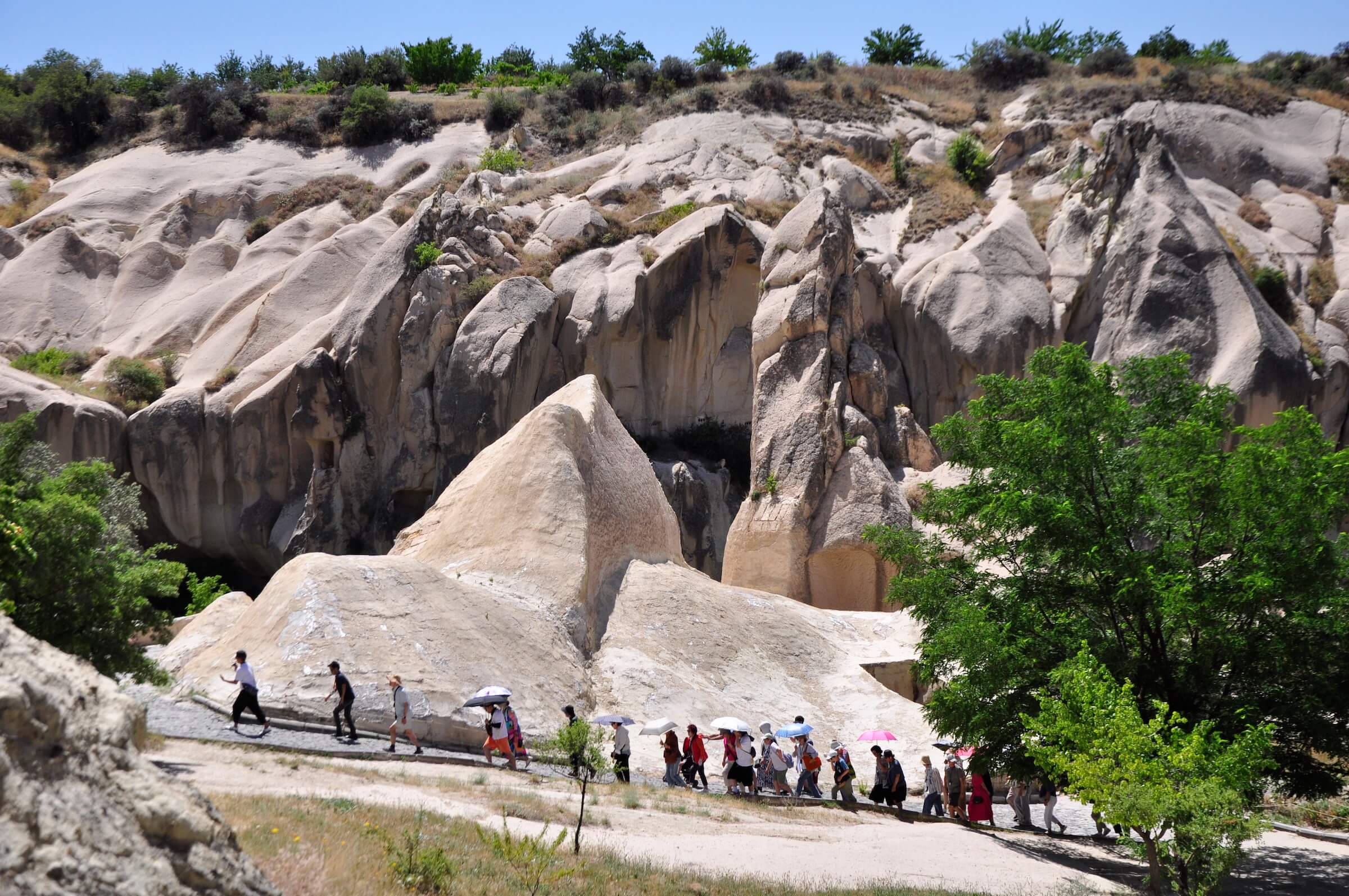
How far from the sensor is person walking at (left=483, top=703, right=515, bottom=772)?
59.2 feet

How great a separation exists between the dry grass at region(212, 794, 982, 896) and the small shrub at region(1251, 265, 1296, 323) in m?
39.3

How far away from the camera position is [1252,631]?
16.4 meters

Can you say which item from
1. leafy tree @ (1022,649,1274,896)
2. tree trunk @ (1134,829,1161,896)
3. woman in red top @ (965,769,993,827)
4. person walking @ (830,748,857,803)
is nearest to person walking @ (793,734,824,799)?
person walking @ (830,748,857,803)

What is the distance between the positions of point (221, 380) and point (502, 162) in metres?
21.0

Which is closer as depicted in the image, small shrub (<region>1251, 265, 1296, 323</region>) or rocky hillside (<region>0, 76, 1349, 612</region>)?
rocky hillside (<region>0, 76, 1349, 612</region>)

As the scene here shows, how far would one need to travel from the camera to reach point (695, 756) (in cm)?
1975

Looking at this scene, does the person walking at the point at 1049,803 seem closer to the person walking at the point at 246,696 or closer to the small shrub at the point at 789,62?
the person walking at the point at 246,696

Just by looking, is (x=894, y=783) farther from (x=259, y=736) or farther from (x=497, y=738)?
(x=259, y=736)

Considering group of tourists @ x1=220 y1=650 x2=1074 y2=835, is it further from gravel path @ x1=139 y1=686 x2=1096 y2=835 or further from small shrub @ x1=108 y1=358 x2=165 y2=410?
small shrub @ x1=108 y1=358 x2=165 y2=410

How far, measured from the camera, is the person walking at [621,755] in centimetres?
1855

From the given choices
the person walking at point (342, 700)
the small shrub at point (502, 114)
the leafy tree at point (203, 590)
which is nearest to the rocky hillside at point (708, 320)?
the leafy tree at point (203, 590)

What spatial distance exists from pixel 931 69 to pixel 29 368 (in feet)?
178

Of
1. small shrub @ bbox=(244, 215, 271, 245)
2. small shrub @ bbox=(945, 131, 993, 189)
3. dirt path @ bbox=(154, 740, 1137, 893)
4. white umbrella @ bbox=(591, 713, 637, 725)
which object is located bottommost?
dirt path @ bbox=(154, 740, 1137, 893)

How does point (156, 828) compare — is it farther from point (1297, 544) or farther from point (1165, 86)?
point (1165, 86)
